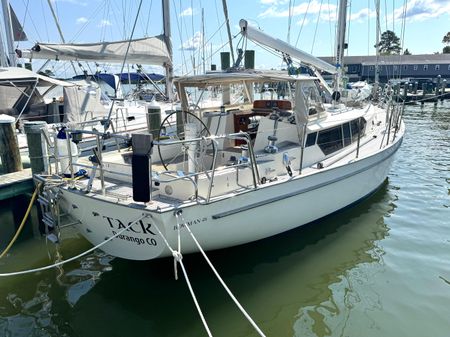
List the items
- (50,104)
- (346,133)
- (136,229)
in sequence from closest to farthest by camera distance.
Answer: (136,229), (346,133), (50,104)

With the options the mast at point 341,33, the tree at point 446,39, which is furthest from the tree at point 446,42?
the mast at point 341,33

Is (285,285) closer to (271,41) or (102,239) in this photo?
(102,239)

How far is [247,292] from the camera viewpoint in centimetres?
585

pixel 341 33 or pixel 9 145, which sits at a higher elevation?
pixel 341 33

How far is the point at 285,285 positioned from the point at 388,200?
15.4 ft

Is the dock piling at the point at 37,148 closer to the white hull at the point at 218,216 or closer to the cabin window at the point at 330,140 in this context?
the white hull at the point at 218,216

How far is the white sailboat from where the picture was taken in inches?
204

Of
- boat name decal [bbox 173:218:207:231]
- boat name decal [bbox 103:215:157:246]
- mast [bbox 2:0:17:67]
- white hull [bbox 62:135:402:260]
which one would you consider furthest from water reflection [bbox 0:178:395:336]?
mast [bbox 2:0:17:67]

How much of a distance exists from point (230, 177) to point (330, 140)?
324cm

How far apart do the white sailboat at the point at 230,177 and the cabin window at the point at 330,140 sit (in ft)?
0.07

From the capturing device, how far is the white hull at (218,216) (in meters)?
5.18

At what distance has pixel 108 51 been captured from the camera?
11.2 meters

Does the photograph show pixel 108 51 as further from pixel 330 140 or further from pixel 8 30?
pixel 330 140

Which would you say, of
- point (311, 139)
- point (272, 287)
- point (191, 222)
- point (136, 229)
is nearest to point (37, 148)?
point (136, 229)
